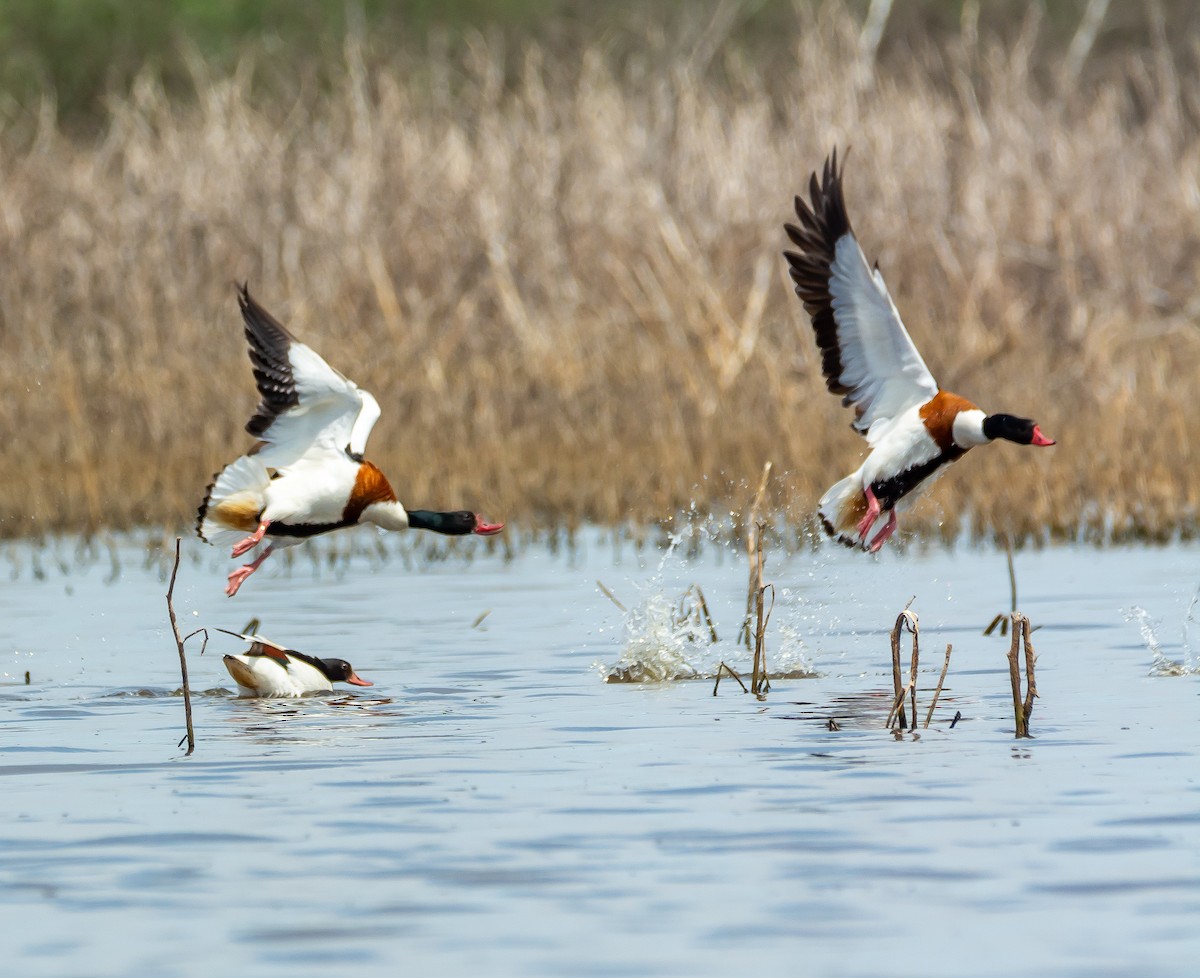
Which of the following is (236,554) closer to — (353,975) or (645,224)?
(353,975)

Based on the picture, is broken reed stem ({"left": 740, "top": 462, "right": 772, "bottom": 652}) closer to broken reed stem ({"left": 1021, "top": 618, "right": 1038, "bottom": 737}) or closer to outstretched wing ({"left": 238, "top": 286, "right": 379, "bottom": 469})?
outstretched wing ({"left": 238, "top": 286, "right": 379, "bottom": 469})

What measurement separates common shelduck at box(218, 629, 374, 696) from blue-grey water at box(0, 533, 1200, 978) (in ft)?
0.31

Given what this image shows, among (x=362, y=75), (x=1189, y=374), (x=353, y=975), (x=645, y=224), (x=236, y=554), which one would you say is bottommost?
(x=353, y=975)

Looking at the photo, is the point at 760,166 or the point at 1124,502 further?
the point at 760,166

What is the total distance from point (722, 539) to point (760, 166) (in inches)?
179

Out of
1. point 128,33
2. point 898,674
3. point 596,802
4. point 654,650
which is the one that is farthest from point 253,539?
point 128,33

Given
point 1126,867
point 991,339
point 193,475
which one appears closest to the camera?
point 1126,867

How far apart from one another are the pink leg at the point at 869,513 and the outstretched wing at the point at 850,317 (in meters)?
0.28

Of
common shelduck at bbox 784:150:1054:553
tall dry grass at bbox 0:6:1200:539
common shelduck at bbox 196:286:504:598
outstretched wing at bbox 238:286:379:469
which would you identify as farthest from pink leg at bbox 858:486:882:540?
tall dry grass at bbox 0:6:1200:539

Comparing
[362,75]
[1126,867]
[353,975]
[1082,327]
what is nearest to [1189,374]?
[1082,327]

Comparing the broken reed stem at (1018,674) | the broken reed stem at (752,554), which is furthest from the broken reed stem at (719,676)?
the broken reed stem at (1018,674)

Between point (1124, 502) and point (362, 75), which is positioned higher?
point (362, 75)

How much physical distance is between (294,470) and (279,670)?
1.24 m

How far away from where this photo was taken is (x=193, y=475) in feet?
45.2
